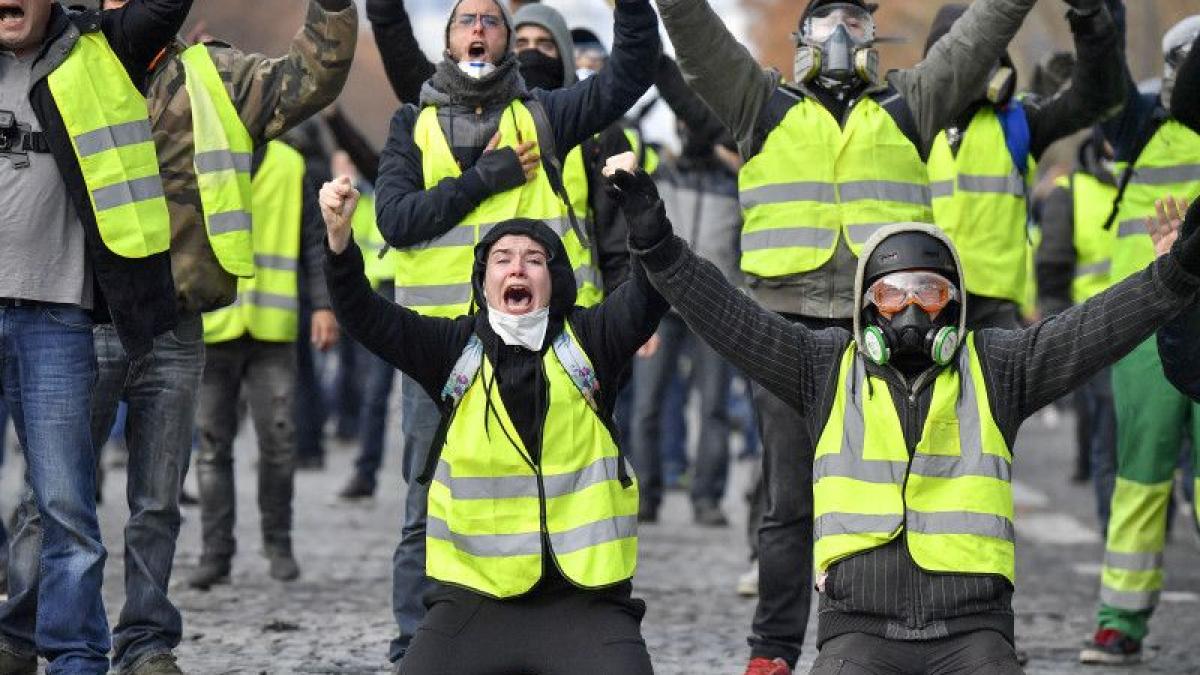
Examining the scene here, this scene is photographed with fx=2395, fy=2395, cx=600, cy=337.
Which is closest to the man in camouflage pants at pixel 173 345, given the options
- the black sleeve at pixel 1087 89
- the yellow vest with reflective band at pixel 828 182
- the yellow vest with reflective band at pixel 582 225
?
the yellow vest with reflective band at pixel 582 225

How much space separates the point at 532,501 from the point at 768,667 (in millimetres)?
1379

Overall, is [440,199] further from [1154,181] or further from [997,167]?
[1154,181]

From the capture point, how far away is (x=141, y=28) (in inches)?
290

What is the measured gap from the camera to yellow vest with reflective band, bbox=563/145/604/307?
826 cm

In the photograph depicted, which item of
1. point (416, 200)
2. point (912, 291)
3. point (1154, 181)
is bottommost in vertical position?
point (912, 291)

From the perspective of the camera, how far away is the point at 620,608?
704 cm

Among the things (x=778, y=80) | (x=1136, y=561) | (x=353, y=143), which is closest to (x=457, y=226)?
(x=778, y=80)

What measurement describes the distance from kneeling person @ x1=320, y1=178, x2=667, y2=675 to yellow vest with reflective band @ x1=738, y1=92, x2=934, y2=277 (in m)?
1.05

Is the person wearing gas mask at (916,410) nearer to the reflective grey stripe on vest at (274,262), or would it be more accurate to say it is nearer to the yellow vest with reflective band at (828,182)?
the yellow vest with reflective band at (828,182)

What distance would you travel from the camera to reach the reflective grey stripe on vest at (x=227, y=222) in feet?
27.1

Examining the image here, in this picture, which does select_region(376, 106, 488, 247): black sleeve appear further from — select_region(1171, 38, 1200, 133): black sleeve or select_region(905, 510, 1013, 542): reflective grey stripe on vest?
select_region(1171, 38, 1200, 133): black sleeve

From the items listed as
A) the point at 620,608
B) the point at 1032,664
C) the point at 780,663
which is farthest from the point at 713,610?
the point at 620,608

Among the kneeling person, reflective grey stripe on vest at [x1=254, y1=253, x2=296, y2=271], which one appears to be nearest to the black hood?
the kneeling person

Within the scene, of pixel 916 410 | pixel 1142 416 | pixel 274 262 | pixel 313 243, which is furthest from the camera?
pixel 313 243
